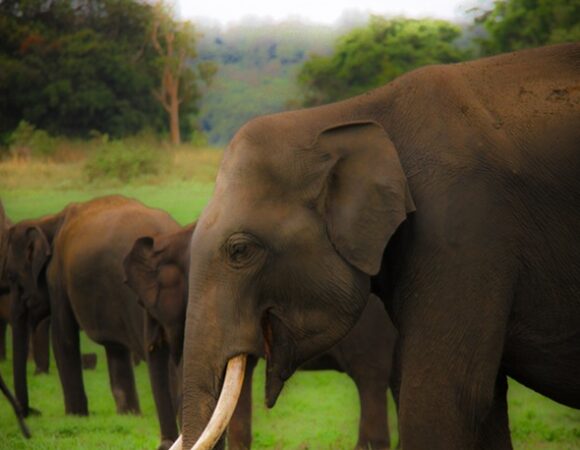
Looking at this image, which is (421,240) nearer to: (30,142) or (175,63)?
(30,142)

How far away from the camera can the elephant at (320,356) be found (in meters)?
10.1

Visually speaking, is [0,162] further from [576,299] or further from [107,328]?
[576,299]

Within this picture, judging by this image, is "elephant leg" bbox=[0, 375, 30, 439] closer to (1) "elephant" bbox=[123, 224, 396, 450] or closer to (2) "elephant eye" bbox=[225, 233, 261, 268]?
(1) "elephant" bbox=[123, 224, 396, 450]

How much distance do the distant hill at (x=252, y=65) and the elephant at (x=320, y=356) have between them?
2515cm

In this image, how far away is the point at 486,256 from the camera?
5.43 metres

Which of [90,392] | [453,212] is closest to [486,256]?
[453,212]

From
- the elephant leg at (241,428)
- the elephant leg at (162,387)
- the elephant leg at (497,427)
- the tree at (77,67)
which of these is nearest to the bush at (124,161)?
the tree at (77,67)

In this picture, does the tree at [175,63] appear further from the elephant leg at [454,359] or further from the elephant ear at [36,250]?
the elephant leg at [454,359]

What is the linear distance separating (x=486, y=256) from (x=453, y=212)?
0.19 m

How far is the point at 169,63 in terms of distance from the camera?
114ft

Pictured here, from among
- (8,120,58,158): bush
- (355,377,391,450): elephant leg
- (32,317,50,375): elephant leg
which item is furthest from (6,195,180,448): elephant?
(8,120,58,158): bush

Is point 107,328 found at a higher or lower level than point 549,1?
higher

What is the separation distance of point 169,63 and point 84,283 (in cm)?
2211

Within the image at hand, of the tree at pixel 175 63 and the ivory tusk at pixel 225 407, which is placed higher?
the ivory tusk at pixel 225 407
